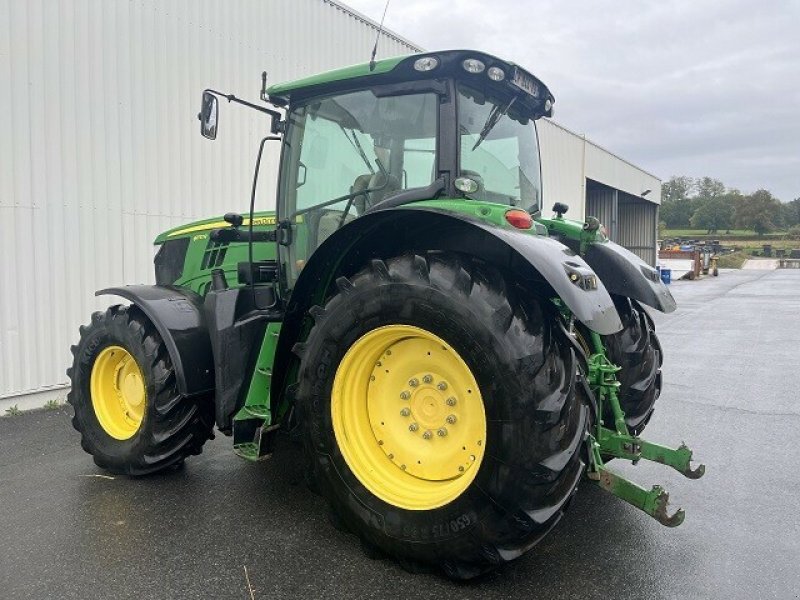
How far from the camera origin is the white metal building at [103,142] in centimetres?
575

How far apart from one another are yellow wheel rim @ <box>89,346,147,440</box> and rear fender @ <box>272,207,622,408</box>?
1.36 meters

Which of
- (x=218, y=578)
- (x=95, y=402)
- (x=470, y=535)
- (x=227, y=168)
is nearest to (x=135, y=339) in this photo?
(x=95, y=402)

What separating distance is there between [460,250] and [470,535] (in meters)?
1.23

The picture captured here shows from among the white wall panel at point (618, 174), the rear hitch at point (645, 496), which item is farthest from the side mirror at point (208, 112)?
the white wall panel at point (618, 174)

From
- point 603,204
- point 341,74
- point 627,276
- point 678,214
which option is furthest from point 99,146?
point 678,214

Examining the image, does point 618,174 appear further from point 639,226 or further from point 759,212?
point 759,212

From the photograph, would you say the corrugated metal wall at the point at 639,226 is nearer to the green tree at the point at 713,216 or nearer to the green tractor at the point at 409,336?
the green tractor at the point at 409,336

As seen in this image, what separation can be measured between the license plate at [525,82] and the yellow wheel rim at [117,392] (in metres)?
2.93

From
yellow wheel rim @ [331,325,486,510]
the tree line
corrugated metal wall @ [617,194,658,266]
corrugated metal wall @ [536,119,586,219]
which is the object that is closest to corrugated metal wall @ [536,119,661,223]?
corrugated metal wall @ [536,119,586,219]

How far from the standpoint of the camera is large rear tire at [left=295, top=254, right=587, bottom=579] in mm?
2432

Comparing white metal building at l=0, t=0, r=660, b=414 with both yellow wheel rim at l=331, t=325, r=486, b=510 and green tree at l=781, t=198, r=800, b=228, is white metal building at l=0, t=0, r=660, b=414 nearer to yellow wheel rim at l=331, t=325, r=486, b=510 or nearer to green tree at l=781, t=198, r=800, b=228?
yellow wheel rim at l=331, t=325, r=486, b=510

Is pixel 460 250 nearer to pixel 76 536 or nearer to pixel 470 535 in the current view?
pixel 470 535

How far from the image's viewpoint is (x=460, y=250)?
112 inches

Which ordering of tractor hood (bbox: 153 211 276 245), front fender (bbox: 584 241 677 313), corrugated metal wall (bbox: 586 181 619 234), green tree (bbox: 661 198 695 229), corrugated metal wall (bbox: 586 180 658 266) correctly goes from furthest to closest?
green tree (bbox: 661 198 695 229)
corrugated metal wall (bbox: 586 180 658 266)
corrugated metal wall (bbox: 586 181 619 234)
tractor hood (bbox: 153 211 276 245)
front fender (bbox: 584 241 677 313)
